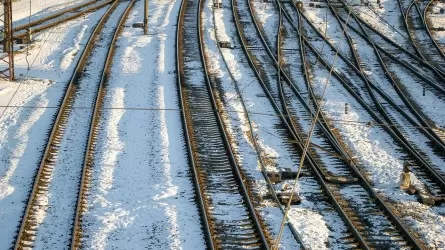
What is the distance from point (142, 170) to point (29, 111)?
5.21 meters

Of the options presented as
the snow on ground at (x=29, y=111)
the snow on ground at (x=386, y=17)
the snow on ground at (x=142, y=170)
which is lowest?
the snow on ground at (x=29, y=111)

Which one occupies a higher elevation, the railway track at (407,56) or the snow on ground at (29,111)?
the railway track at (407,56)

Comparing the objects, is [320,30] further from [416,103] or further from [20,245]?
[20,245]

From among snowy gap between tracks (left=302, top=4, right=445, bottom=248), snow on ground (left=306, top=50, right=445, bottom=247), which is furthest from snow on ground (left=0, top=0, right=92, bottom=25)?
snowy gap between tracks (left=302, top=4, right=445, bottom=248)

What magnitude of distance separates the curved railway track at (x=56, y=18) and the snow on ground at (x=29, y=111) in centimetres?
64

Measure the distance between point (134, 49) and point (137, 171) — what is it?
1170 cm

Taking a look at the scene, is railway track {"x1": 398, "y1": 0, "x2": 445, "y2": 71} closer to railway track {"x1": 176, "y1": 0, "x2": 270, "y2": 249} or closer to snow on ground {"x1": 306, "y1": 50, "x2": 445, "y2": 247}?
snow on ground {"x1": 306, "y1": 50, "x2": 445, "y2": 247}

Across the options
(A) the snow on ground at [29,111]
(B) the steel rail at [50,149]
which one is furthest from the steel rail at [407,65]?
(A) the snow on ground at [29,111]

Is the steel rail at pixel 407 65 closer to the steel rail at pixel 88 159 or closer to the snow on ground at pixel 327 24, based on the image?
the snow on ground at pixel 327 24

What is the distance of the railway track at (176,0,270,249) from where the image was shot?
1165 cm

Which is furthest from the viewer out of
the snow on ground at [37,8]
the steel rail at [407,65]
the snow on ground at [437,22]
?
the snow on ground at [37,8]

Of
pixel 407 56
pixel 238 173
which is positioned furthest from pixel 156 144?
pixel 407 56

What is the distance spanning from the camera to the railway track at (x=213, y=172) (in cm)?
1165

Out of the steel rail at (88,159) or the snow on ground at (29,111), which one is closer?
the steel rail at (88,159)
